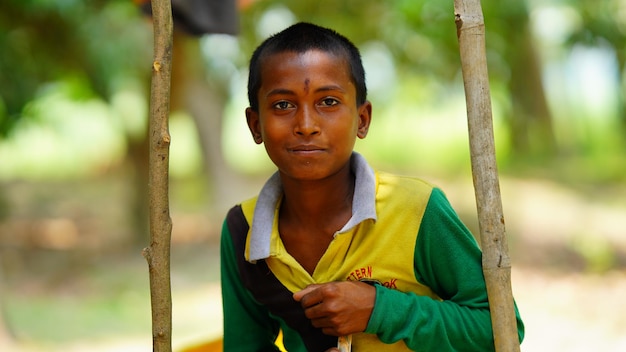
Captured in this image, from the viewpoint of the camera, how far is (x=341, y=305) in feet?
5.39

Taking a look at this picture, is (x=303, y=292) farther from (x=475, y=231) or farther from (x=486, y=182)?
(x=475, y=231)

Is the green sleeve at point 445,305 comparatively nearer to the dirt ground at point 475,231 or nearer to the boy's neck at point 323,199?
the boy's neck at point 323,199

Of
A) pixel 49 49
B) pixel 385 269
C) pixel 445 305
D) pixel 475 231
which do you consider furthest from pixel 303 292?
pixel 49 49

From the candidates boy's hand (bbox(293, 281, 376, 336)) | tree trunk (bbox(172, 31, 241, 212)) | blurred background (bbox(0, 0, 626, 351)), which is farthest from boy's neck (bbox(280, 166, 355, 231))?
tree trunk (bbox(172, 31, 241, 212))

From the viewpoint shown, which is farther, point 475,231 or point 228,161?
point 228,161

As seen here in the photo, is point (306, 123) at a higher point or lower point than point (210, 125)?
lower

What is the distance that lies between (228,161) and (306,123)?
7525 mm

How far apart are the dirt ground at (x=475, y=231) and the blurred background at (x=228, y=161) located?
0.02 m

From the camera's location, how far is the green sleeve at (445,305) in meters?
1.68

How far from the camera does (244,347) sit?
205 centimetres

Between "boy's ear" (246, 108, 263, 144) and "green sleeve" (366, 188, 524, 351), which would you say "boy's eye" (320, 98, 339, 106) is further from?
"green sleeve" (366, 188, 524, 351)

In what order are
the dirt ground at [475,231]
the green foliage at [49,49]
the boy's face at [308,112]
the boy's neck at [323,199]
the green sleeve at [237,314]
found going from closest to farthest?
the boy's face at [308,112] → the boy's neck at [323,199] → the green sleeve at [237,314] → the dirt ground at [475,231] → the green foliage at [49,49]

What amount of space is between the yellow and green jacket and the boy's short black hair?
0.74ft

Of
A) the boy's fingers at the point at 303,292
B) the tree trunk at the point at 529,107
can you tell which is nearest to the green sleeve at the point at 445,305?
the boy's fingers at the point at 303,292
